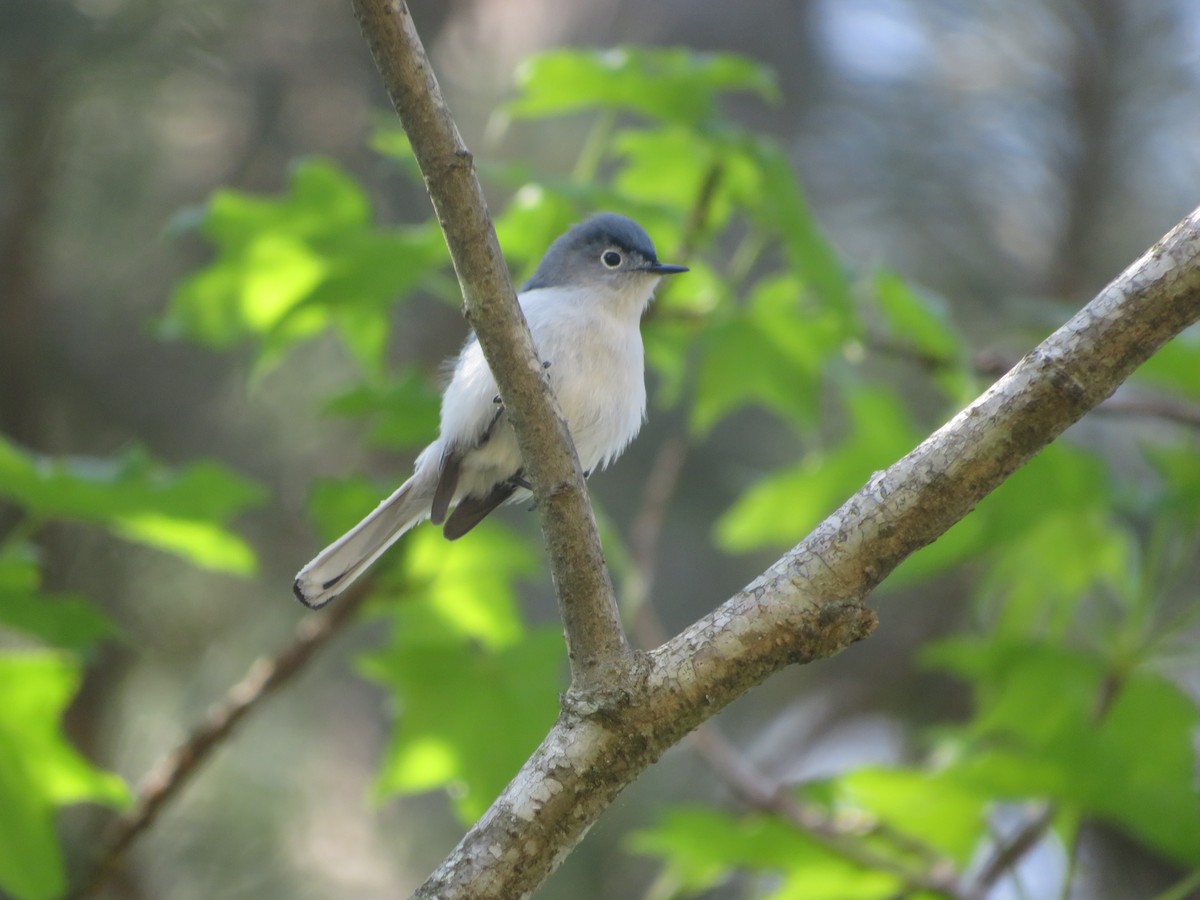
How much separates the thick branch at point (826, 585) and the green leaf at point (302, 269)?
3.47 feet

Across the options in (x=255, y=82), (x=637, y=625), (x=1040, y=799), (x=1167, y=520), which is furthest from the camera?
(x=255, y=82)

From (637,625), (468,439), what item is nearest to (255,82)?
(468,439)

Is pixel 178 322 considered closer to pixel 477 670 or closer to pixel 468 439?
pixel 468 439

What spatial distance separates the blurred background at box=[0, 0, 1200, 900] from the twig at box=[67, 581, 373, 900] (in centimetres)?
50

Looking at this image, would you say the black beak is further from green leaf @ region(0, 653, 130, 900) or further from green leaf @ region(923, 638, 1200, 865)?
green leaf @ region(0, 653, 130, 900)

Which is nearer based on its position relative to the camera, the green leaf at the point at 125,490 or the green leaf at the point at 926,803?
the green leaf at the point at 125,490

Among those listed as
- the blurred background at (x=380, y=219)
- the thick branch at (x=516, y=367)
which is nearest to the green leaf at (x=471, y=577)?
the blurred background at (x=380, y=219)

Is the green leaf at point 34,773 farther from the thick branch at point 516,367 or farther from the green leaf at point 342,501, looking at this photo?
the thick branch at point 516,367

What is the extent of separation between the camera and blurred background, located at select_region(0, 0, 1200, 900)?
3213 mm

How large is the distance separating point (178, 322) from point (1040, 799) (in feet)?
6.57

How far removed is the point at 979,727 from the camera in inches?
102

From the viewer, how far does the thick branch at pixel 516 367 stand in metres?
Answer: 1.50

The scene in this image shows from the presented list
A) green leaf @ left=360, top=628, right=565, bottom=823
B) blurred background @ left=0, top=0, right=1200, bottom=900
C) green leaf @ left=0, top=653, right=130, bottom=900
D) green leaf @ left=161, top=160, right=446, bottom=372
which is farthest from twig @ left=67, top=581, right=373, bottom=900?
green leaf @ left=161, top=160, right=446, bottom=372

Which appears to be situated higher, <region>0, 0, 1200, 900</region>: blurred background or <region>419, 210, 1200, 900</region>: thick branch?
<region>0, 0, 1200, 900</region>: blurred background
